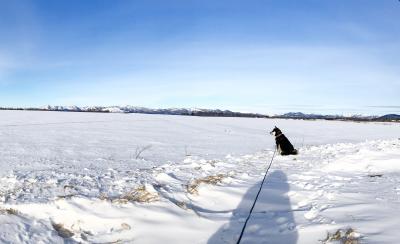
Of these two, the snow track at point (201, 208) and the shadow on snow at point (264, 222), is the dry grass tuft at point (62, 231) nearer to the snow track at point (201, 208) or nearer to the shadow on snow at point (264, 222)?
the snow track at point (201, 208)

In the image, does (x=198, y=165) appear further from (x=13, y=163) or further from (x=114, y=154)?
(x=13, y=163)

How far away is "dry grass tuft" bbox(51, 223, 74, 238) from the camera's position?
184 inches

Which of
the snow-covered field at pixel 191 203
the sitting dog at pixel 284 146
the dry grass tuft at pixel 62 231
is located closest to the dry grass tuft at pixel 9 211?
the snow-covered field at pixel 191 203

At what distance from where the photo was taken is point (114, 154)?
12164mm

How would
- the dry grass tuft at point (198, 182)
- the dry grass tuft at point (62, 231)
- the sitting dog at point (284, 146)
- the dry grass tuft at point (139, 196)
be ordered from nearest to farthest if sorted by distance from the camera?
the dry grass tuft at point (62, 231) < the dry grass tuft at point (139, 196) < the dry grass tuft at point (198, 182) < the sitting dog at point (284, 146)

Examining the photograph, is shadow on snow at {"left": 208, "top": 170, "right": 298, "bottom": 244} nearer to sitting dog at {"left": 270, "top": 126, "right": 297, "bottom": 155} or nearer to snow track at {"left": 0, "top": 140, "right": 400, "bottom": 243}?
snow track at {"left": 0, "top": 140, "right": 400, "bottom": 243}

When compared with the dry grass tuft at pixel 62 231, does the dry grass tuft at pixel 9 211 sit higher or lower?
higher

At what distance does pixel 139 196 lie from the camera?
19.0ft

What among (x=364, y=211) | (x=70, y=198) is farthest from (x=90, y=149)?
(x=364, y=211)

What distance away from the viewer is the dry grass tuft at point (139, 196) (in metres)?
5.58

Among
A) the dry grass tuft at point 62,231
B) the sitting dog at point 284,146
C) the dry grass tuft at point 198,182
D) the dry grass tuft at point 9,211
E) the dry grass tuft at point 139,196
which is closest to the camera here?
the dry grass tuft at point 62,231

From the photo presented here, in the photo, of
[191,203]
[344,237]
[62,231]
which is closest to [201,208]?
[191,203]

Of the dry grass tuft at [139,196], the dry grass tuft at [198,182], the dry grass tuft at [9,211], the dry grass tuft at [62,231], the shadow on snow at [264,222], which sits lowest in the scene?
the dry grass tuft at [62,231]

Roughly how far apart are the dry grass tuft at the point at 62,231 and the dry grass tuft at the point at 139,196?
0.86 m
